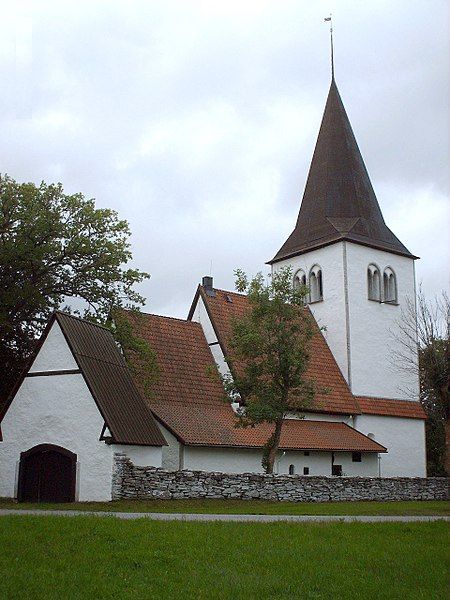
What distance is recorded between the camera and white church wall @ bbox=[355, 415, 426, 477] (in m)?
40.4

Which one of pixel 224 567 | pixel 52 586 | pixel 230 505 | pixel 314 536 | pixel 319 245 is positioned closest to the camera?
pixel 52 586

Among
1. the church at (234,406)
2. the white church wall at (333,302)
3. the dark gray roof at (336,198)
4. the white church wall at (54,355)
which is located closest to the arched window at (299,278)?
the church at (234,406)

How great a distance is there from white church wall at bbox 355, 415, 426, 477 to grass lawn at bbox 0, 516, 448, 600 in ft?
85.8

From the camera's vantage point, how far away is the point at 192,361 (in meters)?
35.3

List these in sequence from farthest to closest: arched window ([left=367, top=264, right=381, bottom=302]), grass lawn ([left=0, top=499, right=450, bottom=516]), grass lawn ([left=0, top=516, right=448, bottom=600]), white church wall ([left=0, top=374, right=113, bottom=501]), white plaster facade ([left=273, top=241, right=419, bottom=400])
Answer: arched window ([left=367, top=264, right=381, bottom=302])
white plaster facade ([left=273, top=241, right=419, bottom=400])
white church wall ([left=0, top=374, right=113, bottom=501])
grass lawn ([left=0, top=499, right=450, bottom=516])
grass lawn ([left=0, top=516, right=448, bottom=600])

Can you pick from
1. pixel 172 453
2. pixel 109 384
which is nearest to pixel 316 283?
pixel 172 453

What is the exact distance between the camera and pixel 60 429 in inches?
990

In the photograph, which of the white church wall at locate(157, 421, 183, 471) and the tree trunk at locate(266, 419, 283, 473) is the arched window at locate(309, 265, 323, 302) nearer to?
the tree trunk at locate(266, 419, 283, 473)

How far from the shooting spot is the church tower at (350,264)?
1677 inches

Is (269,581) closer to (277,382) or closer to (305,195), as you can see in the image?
(277,382)

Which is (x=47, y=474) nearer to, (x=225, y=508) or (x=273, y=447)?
(x=225, y=508)

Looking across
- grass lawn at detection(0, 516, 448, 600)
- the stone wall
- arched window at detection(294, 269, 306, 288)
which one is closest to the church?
arched window at detection(294, 269, 306, 288)

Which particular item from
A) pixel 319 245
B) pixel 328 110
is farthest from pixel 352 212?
pixel 328 110

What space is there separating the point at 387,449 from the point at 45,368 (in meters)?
21.8
